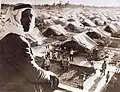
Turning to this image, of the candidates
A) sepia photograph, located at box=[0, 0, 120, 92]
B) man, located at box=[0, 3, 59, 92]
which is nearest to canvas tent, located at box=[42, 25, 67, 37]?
sepia photograph, located at box=[0, 0, 120, 92]

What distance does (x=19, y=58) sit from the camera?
182 centimetres

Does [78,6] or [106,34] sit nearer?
[78,6]

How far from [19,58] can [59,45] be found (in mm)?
530

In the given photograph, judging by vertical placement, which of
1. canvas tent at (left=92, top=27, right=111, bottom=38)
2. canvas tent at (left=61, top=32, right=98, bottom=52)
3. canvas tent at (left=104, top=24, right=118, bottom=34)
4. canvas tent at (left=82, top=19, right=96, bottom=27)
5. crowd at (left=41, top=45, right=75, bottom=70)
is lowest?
crowd at (left=41, top=45, right=75, bottom=70)

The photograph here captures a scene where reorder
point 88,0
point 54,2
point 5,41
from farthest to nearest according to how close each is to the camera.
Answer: point 88,0 < point 54,2 < point 5,41

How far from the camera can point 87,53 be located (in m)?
2.22

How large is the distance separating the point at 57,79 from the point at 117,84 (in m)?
0.77

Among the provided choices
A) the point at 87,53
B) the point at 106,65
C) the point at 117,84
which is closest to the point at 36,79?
the point at 87,53

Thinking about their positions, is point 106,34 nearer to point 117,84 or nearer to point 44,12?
point 117,84

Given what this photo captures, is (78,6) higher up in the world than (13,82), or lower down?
higher up

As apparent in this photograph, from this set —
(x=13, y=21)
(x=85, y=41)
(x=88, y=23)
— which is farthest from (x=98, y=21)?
(x=13, y=21)

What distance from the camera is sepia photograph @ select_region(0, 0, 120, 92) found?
1.83 metres

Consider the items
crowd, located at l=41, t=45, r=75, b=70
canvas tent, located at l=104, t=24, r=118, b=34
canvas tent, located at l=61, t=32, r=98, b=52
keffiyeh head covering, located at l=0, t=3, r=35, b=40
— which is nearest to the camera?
keffiyeh head covering, located at l=0, t=3, r=35, b=40

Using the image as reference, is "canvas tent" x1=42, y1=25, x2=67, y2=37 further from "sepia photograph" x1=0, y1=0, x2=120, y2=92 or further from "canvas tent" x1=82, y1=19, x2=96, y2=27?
"canvas tent" x1=82, y1=19, x2=96, y2=27
